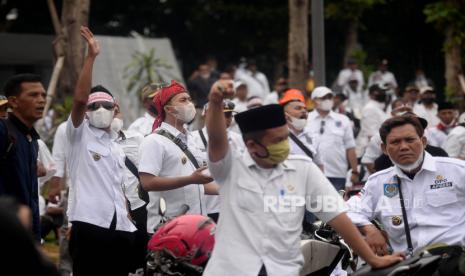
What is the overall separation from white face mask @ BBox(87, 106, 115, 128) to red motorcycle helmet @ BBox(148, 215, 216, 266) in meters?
2.44

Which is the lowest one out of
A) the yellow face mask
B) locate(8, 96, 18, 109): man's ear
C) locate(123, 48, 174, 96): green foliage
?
the yellow face mask

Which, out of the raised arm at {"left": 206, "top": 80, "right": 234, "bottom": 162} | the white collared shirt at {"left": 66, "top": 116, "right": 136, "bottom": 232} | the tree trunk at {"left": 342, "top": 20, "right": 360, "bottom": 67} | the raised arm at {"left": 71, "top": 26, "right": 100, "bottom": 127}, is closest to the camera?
the raised arm at {"left": 206, "top": 80, "right": 234, "bottom": 162}

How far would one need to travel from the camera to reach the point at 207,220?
700 centimetres

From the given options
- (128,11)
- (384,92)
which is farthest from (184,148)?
(128,11)

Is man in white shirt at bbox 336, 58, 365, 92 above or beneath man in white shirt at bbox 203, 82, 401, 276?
above

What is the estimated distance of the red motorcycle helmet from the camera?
6.73m

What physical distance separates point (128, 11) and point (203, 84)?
39.9ft

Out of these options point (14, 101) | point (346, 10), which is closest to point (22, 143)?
point (14, 101)

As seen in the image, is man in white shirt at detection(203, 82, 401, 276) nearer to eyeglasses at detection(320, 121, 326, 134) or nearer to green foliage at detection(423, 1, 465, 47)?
eyeglasses at detection(320, 121, 326, 134)

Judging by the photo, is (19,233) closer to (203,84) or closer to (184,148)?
(184,148)

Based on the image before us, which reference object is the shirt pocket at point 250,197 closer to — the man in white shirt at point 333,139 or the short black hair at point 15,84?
the short black hair at point 15,84

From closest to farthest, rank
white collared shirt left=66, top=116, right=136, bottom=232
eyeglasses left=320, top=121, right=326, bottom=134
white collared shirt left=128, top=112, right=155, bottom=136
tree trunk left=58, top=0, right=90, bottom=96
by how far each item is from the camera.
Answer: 1. white collared shirt left=66, top=116, right=136, bottom=232
2. white collared shirt left=128, top=112, right=155, bottom=136
3. eyeglasses left=320, top=121, right=326, bottom=134
4. tree trunk left=58, top=0, right=90, bottom=96

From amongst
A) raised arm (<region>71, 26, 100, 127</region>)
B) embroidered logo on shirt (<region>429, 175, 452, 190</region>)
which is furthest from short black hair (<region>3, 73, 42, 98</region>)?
embroidered logo on shirt (<region>429, 175, 452, 190</region>)

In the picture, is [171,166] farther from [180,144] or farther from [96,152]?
[96,152]
